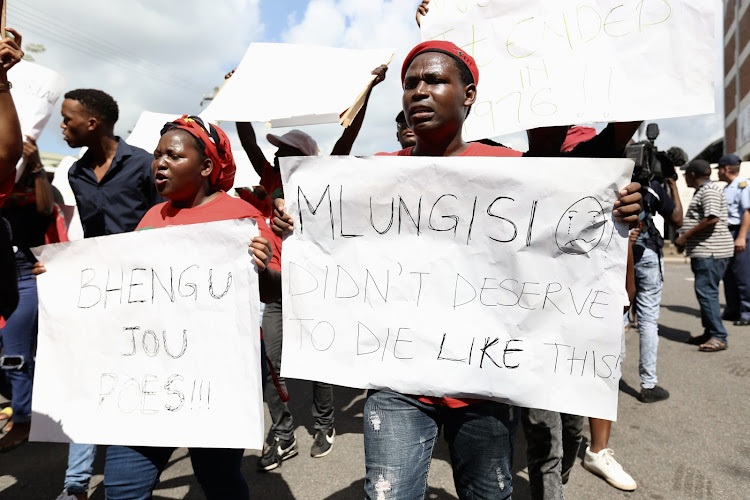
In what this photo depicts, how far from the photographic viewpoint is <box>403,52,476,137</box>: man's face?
1622mm

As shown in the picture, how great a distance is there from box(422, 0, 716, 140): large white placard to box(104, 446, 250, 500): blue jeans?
1.53m

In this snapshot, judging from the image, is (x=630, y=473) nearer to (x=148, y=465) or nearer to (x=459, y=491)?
(x=459, y=491)

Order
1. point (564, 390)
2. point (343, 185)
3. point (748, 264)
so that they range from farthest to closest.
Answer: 1. point (748, 264)
2. point (343, 185)
3. point (564, 390)

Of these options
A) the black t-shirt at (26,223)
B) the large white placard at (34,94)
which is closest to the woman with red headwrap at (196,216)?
the large white placard at (34,94)

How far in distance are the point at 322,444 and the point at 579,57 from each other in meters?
2.69

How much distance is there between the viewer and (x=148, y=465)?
1720 mm

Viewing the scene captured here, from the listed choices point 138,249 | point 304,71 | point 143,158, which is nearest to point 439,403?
point 138,249

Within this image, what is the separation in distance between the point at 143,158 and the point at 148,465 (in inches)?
71.9

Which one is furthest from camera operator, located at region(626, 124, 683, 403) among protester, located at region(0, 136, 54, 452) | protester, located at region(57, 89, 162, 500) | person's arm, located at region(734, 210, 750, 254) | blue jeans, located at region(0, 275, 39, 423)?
blue jeans, located at region(0, 275, 39, 423)

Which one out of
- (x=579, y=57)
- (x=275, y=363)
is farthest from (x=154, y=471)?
(x=579, y=57)

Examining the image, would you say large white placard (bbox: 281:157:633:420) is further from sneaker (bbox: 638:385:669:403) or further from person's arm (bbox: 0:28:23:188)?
sneaker (bbox: 638:385:669:403)

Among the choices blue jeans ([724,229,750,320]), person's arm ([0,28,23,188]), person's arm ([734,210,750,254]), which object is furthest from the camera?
blue jeans ([724,229,750,320])

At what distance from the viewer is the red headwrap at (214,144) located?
1.94 m

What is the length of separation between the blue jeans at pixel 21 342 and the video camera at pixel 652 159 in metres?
3.59
